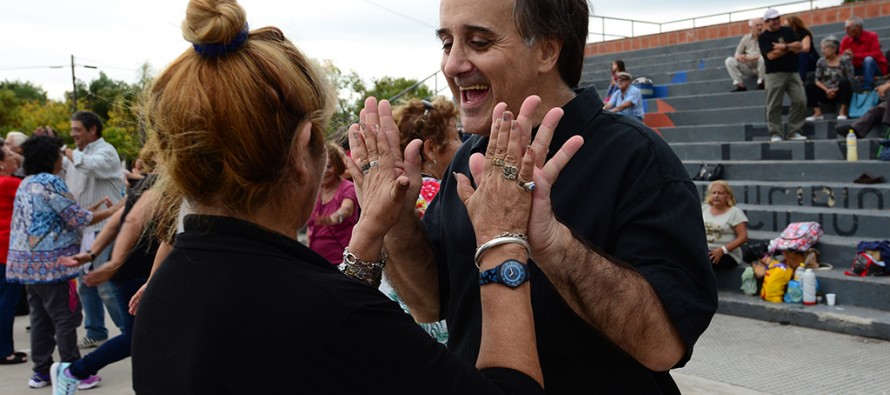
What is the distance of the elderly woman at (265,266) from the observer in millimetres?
1366

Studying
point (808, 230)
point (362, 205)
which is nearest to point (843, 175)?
point (808, 230)

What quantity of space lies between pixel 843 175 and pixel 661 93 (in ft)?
18.3

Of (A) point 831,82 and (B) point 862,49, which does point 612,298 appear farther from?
(B) point 862,49

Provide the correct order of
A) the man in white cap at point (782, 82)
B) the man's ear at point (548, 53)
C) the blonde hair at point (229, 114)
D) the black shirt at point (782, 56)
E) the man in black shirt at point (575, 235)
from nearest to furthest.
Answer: the blonde hair at point (229, 114) → the man in black shirt at point (575, 235) → the man's ear at point (548, 53) → the man in white cap at point (782, 82) → the black shirt at point (782, 56)

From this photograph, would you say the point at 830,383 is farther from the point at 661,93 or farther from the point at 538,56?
the point at 661,93

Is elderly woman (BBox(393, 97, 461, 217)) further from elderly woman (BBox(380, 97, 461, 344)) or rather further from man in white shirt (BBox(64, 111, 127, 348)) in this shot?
man in white shirt (BBox(64, 111, 127, 348))

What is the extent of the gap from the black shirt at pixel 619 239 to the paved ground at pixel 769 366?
3.68m

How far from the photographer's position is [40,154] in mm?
6020

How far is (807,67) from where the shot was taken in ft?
37.5

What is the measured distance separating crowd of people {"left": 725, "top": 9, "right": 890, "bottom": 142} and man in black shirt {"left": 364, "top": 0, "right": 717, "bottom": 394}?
29.3ft

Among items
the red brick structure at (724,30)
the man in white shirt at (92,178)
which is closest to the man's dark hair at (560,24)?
the man in white shirt at (92,178)

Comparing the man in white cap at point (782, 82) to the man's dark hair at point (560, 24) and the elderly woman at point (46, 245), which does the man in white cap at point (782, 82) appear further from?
the man's dark hair at point (560, 24)

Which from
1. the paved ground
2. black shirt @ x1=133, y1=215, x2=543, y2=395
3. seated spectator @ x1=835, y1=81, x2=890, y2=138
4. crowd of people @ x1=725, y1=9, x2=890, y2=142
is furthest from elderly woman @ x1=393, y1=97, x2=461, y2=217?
crowd of people @ x1=725, y1=9, x2=890, y2=142

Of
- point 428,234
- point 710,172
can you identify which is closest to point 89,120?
point 428,234
